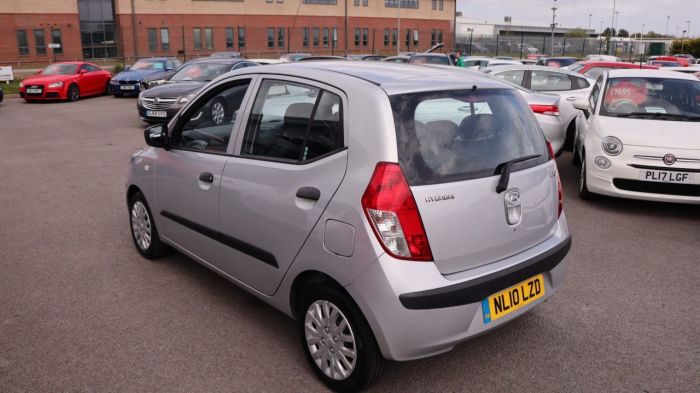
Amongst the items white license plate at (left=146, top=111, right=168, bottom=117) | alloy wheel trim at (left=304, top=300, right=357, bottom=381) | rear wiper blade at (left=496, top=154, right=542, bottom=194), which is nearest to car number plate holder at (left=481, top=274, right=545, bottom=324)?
rear wiper blade at (left=496, top=154, right=542, bottom=194)

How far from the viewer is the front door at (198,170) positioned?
12.8 ft

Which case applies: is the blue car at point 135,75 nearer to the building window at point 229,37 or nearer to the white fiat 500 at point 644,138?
the white fiat 500 at point 644,138

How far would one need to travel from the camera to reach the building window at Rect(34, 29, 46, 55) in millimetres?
51838

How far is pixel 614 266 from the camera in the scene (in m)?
5.00

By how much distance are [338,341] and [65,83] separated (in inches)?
782

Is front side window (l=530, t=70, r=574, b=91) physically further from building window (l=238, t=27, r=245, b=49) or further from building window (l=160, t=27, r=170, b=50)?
building window (l=238, t=27, r=245, b=49)

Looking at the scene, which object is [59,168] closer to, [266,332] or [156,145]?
[156,145]

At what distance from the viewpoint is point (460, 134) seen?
10.2ft

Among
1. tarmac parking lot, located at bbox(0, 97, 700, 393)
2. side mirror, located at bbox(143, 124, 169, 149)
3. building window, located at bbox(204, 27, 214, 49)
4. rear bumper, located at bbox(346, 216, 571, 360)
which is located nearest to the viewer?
rear bumper, located at bbox(346, 216, 571, 360)

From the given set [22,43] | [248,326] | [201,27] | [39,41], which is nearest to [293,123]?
[248,326]

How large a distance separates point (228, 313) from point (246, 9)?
62742 millimetres

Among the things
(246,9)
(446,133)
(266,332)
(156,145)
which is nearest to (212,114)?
(156,145)

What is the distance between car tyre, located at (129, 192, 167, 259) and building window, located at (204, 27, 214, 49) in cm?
5873

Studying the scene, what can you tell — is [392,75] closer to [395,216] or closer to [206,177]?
[395,216]
